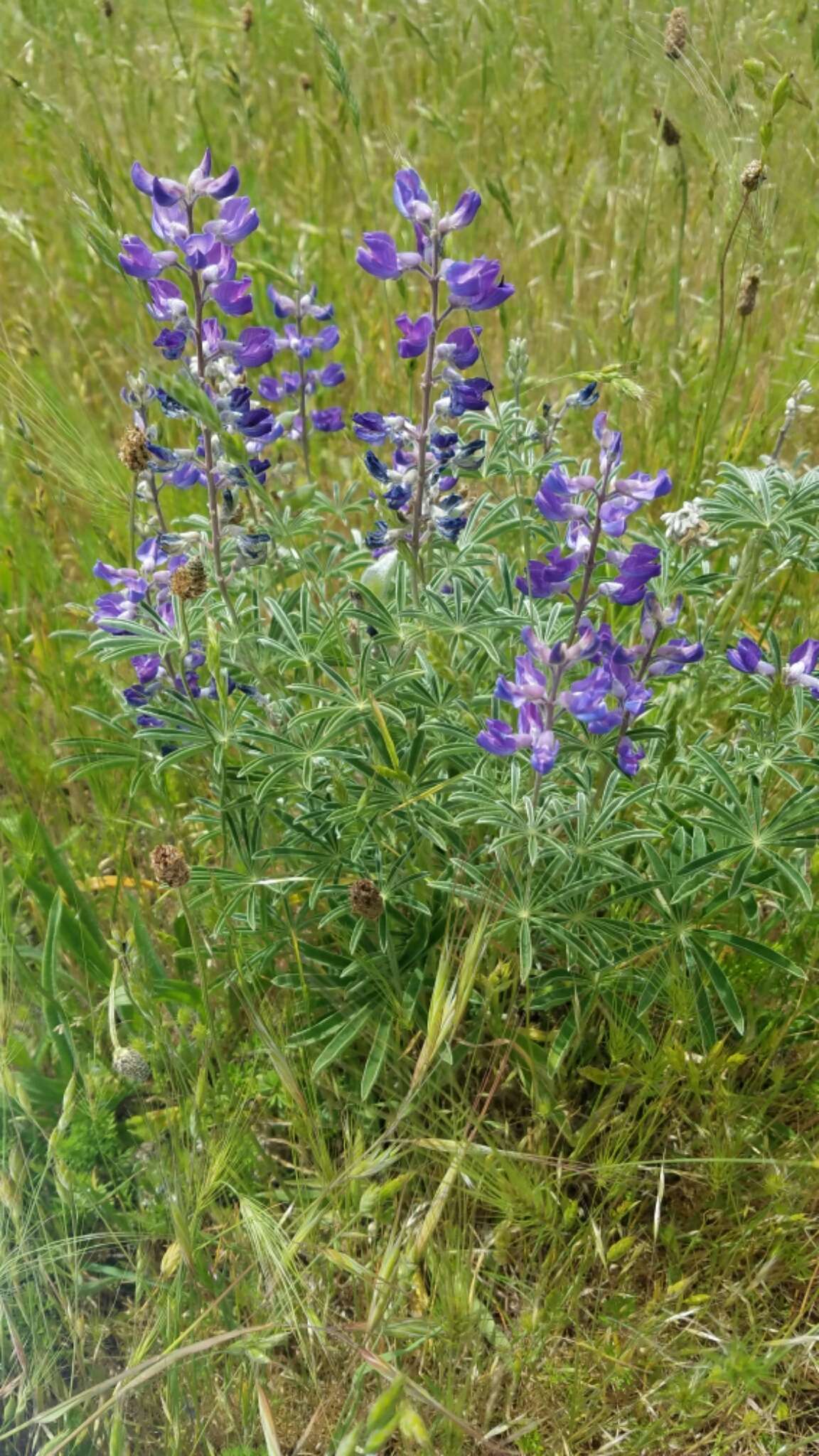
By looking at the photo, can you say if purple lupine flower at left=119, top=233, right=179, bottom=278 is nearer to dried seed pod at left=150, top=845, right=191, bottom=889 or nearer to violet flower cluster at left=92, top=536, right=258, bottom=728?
violet flower cluster at left=92, top=536, right=258, bottom=728

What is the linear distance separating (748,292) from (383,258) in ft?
3.35

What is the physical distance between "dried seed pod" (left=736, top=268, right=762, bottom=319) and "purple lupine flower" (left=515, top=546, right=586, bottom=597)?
1039 mm

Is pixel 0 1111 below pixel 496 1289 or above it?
above

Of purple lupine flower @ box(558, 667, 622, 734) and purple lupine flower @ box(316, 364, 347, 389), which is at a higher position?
purple lupine flower @ box(316, 364, 347, 389)

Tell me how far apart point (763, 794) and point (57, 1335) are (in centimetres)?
141

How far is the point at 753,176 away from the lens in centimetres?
210

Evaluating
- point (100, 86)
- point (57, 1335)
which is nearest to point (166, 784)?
point (57, 1335)

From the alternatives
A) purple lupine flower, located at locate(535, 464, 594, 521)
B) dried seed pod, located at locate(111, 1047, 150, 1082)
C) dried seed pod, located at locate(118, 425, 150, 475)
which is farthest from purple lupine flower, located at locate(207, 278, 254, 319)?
dried seed pod, located at locate(111, 1047, 150, 1082)

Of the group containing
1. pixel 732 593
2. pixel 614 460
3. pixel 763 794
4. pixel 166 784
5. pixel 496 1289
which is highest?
pixel 614 460

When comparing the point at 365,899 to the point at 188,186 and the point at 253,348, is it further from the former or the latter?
the point at 188,186

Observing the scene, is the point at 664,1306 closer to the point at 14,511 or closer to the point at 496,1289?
the point at 496,1289

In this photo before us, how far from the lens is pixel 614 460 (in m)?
1.55

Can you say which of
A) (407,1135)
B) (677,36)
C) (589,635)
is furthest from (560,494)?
(677,36)

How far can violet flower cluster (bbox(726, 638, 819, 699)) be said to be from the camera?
5.89 ft
